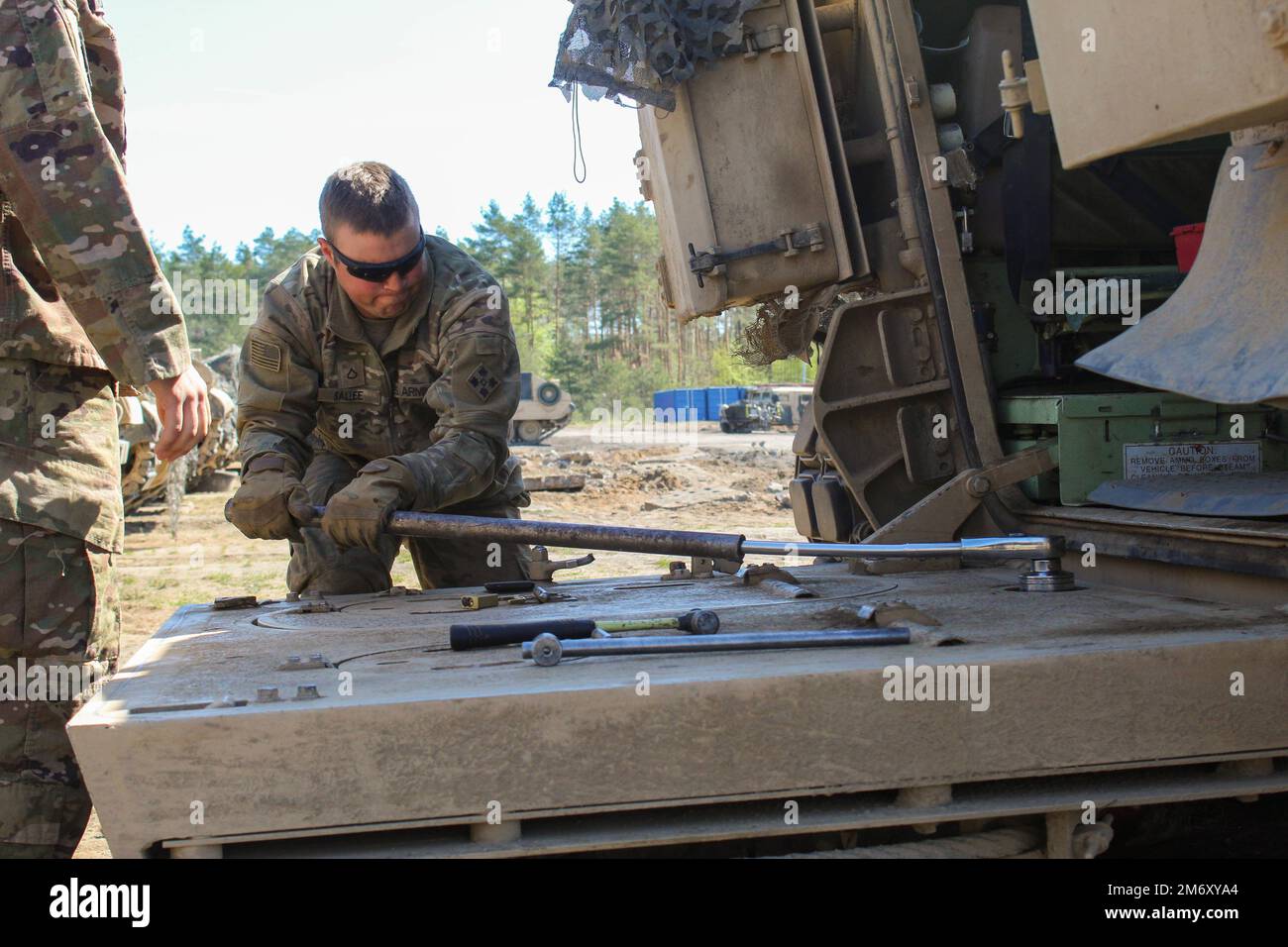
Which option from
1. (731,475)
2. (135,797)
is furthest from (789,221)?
(731,475)

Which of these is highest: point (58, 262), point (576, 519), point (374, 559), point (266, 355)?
point (58, 262)

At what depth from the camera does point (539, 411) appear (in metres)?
29.9

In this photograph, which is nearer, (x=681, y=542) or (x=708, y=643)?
(x=708, y=643)

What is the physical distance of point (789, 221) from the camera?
152 inches

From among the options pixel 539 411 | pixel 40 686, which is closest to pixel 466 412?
pixel 40 686

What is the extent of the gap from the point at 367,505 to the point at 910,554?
4.35 ft

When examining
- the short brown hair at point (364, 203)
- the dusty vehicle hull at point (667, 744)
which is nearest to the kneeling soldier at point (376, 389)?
the short brown hair at point (364, 203)

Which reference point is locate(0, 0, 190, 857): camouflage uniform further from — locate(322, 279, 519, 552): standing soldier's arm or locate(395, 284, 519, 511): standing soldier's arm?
locate(395, 284, 519, 511): standing soldier's arm

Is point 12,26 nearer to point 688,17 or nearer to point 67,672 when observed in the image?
point 67,672

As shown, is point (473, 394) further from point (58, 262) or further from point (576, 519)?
point (576, 519)

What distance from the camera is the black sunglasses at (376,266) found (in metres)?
3.65

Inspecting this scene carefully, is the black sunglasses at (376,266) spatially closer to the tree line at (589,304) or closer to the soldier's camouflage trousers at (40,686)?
the soldier's camouflage trousers at (40,686)

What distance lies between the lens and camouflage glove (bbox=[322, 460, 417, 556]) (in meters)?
3.18
